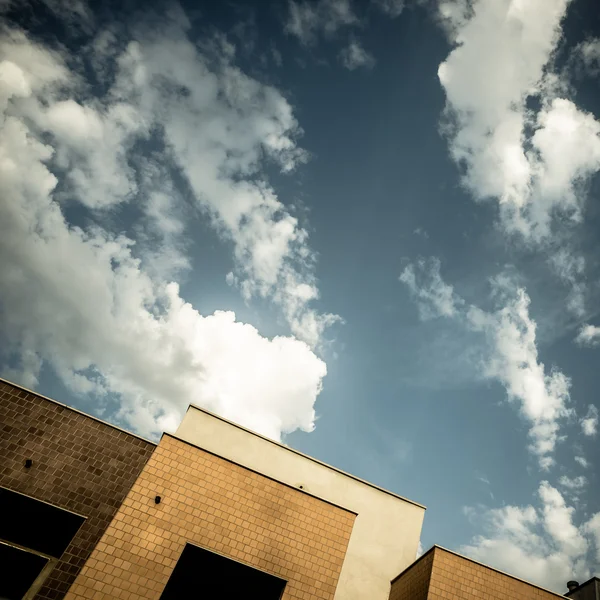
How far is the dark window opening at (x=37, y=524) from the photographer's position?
1005 centimetres

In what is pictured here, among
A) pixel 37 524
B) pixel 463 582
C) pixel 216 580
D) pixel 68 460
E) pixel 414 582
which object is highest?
pixel 463 582

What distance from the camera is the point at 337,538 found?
1014 centimetres

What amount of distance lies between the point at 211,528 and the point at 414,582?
6.97 meters

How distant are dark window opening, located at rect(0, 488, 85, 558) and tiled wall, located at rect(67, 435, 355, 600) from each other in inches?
117

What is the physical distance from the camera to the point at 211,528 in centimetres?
923

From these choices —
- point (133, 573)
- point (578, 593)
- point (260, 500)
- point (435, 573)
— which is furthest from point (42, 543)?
point (578, 593)

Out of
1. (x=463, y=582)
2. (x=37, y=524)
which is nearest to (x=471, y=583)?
(x=463, y=582)

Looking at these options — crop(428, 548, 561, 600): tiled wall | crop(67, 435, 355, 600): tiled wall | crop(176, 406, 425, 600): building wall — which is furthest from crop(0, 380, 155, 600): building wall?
crop(428, 548, 561, 600): tiled wall

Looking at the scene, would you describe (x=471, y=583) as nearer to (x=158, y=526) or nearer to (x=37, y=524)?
(x=158, y=526)

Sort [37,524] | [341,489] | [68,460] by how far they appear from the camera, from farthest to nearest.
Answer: [341,489] < [68,460] < [37,524]

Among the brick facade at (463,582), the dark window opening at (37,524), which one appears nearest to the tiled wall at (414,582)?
the brick facade at (463,582)

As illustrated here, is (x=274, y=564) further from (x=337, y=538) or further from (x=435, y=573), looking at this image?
(x=435, y=573)

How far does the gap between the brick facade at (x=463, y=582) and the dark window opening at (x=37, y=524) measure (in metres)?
10.3

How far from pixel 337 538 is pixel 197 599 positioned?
5.51 m
